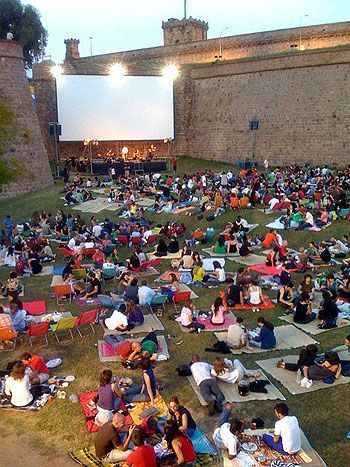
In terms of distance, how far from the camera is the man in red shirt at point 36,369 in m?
8.45

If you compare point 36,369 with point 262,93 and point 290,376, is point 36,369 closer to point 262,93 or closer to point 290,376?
point 290,376

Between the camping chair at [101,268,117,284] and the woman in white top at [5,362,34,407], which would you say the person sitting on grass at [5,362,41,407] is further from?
the camping chair at [101,268,117,284]

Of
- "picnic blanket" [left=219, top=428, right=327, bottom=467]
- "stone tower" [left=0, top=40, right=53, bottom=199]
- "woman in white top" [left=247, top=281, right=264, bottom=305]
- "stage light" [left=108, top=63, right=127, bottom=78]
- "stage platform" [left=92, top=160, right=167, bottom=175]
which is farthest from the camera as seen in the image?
"stage light" [left=108, top=63, right=127, bottom=78]

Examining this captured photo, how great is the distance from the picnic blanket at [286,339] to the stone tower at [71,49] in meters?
46.4

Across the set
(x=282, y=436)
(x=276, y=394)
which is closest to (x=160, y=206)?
(x=276, y=394)

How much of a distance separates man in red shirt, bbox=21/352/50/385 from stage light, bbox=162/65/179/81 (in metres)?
35.7

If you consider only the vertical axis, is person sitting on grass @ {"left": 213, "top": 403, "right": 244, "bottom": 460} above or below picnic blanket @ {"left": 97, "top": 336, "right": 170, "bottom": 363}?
above

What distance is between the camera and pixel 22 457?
269 inches

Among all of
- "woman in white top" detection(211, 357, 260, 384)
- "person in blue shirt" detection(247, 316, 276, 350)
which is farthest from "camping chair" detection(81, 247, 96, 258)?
"woman in white top" detection(211, 357, 260, 384)

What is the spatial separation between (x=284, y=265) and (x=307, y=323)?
3732 millimetres

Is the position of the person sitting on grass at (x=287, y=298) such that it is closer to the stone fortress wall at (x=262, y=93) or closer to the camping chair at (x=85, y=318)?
the camping chair at (x=85, y=318)

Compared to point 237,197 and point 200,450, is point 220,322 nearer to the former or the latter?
point 200,450

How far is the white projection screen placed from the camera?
126 ft

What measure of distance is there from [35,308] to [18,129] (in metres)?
21.1
